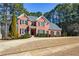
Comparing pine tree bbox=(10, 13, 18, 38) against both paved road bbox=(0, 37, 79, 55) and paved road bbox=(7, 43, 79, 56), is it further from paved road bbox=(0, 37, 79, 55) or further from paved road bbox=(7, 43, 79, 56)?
paved road bbox=(7, 43, 79, 56)

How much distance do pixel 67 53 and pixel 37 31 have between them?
53 cm

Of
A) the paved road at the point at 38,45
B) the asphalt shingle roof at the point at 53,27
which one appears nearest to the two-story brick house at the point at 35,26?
the asphalt shingle roof at the point at 53,27

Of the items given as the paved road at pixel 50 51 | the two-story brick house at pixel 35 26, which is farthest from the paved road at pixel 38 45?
the two-story brick house at pixel 35 26

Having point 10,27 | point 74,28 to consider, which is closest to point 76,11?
point 74,28

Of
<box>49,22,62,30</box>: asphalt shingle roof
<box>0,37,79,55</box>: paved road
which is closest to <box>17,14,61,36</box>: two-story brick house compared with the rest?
<box>49,22,62,30</box>: asphalt shingle roof

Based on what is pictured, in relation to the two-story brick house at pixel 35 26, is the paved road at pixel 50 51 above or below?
below

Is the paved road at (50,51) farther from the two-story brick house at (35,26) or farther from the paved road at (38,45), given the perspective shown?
the two-story brick house at (35,26)

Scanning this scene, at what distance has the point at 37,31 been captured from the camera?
5098 millimetres

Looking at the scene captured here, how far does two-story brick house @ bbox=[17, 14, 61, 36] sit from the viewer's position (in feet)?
16.6

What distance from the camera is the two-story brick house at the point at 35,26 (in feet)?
16.6

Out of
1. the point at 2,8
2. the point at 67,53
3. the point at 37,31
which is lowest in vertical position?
the point at 67,53

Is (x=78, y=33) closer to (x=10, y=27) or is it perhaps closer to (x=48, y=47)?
(x=48, y=47)

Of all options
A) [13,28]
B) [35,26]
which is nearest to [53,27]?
[35,26]

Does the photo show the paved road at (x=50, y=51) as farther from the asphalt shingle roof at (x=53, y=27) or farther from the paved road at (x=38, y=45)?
the asphalt shingle roof at (x=53, y=27)
